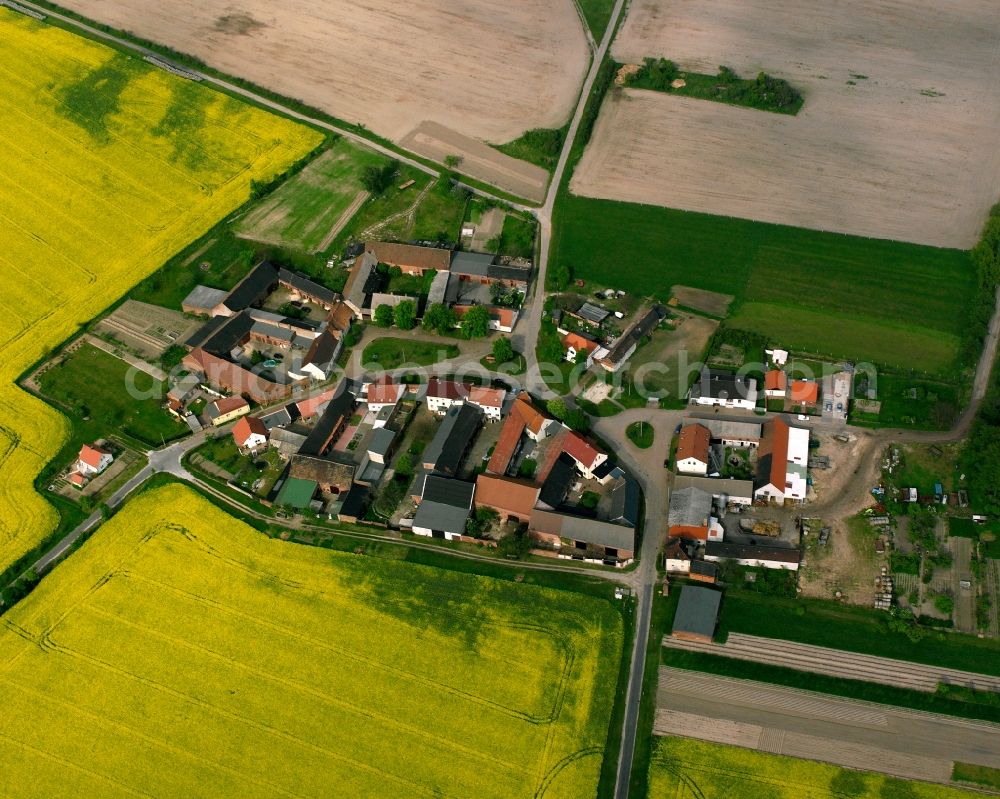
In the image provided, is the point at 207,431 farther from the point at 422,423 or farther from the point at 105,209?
the point at 105,209

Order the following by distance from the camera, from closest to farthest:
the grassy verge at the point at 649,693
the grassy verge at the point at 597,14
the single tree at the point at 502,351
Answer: the grassy verge at the point at 649,693 < the single tree at the point at 502,351 < the grassy verge at the point at 597,14

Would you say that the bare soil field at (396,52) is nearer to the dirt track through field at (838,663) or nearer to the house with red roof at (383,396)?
the house with red roof at (383,396)

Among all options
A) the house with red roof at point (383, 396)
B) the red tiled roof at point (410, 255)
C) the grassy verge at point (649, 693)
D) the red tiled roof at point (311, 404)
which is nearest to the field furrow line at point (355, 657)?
the grassy verge at point (649, 693)

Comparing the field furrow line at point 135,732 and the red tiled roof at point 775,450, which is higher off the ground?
the red tiled roof at point 775,450

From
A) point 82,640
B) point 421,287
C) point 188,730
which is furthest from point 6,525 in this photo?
point 421,287

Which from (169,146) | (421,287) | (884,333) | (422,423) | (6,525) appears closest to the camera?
(6,525)

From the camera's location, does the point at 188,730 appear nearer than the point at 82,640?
Yes
